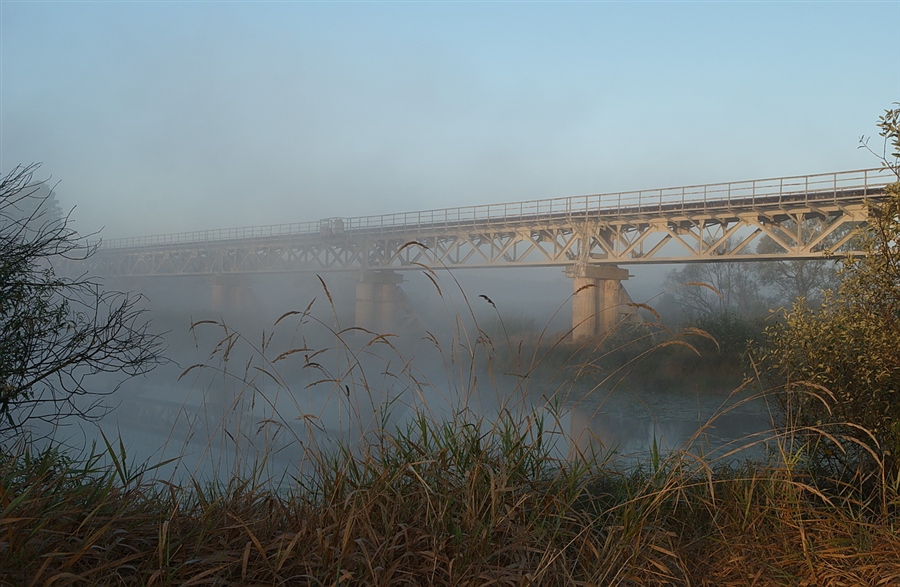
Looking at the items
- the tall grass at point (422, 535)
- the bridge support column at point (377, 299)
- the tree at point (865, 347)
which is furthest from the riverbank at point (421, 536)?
the bridge support column at point (377, 299)

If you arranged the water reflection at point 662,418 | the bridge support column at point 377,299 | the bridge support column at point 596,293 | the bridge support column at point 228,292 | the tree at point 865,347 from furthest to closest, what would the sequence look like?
the bridge support column at point 228,292 → the bridge support column at point 377,299 → the bridge support column at point 596,293 → the water reflection at point 662,418 → the tree at point 865,347

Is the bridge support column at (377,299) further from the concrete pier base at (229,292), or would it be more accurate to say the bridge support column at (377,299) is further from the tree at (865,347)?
the tree at (865,347)

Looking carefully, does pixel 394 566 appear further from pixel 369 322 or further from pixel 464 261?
pixel 369 322

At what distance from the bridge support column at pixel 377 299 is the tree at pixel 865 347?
38.5m

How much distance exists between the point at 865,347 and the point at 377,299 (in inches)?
1579

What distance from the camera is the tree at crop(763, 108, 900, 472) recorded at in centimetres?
461

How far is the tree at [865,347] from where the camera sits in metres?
4.61

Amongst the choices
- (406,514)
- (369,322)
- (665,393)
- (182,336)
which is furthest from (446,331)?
(406,514)

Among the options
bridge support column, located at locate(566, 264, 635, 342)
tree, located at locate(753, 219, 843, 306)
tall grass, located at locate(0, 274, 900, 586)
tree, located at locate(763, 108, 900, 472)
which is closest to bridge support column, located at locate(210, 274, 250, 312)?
bridge support column, located at locate(566, 264, 635, 342)

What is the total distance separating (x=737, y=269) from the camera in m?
38.9

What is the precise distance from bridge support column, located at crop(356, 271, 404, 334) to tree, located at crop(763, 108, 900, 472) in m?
38.5

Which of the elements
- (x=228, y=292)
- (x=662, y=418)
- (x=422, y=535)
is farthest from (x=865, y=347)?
(x=228, y=292)

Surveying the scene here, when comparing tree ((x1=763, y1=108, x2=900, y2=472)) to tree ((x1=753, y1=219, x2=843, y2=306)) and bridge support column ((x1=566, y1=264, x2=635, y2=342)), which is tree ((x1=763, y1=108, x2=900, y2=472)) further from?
tree ((x1=753, y1=219, x2=843, y2=306))

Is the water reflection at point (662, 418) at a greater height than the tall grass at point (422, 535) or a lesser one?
lesser
